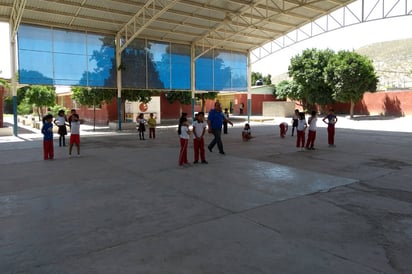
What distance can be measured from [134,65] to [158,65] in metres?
1.87

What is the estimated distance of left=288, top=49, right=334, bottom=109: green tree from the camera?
3531 cm

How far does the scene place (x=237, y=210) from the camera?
5629mm

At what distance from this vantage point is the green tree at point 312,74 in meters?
35.3

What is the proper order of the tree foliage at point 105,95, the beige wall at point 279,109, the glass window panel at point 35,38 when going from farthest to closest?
the beige wall at point 279,109, the tree foliage at point 105,95, the glass window panel at point 35,38

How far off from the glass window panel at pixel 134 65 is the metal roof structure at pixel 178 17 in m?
0.72

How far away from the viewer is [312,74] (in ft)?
116

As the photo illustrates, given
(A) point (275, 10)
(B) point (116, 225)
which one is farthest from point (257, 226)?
(A) point (275, 10)

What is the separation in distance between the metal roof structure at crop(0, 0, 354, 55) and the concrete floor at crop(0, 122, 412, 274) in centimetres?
1246

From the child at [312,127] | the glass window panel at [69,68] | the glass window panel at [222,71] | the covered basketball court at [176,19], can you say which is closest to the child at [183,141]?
the child at [312,127]

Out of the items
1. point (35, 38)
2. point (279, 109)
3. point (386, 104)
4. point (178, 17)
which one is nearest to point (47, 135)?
point (35, 38)

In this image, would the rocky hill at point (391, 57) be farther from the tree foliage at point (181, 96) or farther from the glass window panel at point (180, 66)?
the glass window panel at point (180, 66)

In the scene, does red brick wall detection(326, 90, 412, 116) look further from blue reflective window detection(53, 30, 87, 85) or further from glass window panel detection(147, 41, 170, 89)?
blue reflective window detection(53, 30, 87, 85)

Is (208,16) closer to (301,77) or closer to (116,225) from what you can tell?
(301,77)

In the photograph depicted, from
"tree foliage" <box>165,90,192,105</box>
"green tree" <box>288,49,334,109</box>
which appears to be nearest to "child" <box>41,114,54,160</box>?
"tree foliage" <box>165,90,192,105</box>
